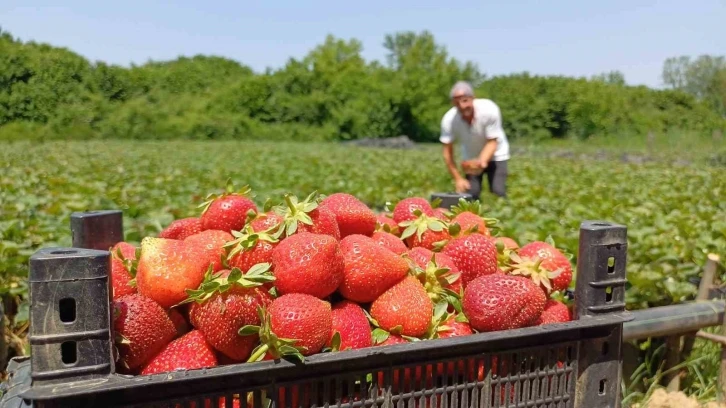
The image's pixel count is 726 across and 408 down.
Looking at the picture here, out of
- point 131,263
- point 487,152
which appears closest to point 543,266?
point 131,263

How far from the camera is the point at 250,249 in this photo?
1537 mm

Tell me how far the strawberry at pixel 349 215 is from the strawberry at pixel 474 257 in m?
0.26

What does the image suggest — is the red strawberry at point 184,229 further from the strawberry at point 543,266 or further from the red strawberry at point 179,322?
the strawberry at point 543,266

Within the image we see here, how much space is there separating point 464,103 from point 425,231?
3.60m

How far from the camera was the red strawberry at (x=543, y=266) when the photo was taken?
5.94 ft

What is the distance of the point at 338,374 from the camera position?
133 cm

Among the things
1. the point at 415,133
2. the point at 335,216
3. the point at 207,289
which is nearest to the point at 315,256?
the point at 207,289

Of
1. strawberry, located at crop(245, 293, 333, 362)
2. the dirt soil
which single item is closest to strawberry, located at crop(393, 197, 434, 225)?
strawberry, located at crop(245, 293, 333, 362)

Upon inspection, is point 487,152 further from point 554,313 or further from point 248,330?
point 248,330

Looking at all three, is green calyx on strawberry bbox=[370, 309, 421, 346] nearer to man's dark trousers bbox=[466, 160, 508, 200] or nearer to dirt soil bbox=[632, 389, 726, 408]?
dirt soil bbox=[632, 389, 726, 408]

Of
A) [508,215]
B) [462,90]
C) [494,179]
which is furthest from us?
[494,179]

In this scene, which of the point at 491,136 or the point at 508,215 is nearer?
the point at 508,215

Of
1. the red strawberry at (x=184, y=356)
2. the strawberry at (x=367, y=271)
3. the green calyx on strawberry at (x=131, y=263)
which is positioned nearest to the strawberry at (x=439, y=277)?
the strawberry at (x=367, y=271)

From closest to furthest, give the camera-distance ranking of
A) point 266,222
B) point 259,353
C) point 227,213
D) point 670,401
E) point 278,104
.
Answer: point 259,353 → point 266,222 → point 227,213 → point 670,401 → point 278,104
